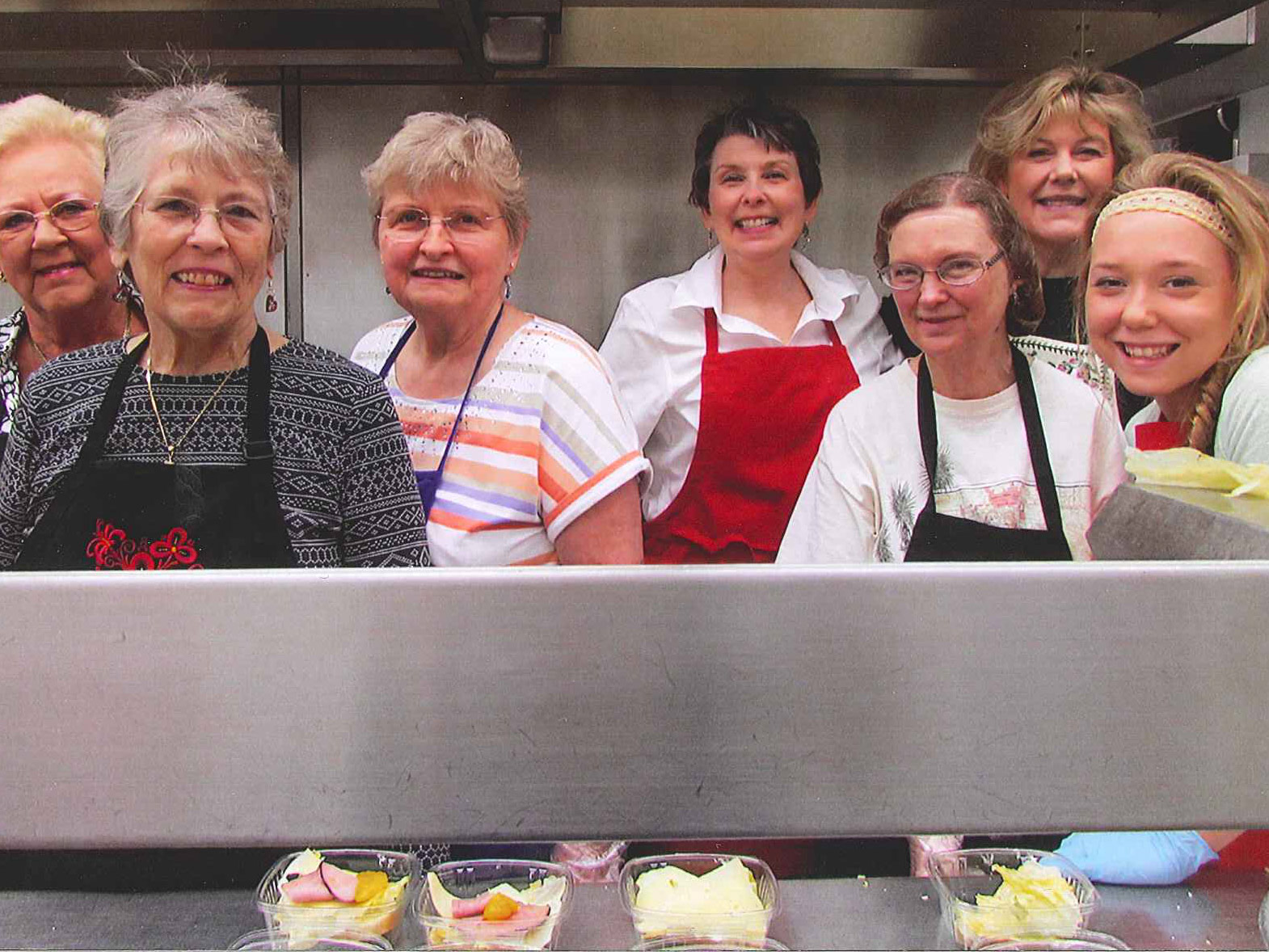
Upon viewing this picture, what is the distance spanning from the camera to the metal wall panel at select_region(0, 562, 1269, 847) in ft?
1.56

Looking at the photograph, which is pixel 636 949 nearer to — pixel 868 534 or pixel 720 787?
pixel 720 787

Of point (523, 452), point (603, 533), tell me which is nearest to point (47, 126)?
point (523, 452)

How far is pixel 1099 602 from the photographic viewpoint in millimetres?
478

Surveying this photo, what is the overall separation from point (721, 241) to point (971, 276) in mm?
502

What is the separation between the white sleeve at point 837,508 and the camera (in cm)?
158

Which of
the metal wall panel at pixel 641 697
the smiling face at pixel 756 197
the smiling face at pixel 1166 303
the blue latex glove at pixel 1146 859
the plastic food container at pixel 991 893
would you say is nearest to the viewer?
the metal wall panel at pixel 641 697

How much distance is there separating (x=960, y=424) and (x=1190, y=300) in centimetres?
39

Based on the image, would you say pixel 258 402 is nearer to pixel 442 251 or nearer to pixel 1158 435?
pixel 442 251

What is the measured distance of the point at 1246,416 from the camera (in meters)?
1.20

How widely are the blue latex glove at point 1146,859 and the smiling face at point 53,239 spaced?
1339mm

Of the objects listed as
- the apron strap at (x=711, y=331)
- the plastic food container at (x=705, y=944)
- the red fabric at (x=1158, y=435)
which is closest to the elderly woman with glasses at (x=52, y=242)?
the apron strap at (x=711, y=331)

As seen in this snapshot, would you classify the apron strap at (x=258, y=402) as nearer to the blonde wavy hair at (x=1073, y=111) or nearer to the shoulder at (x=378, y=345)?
the shoulder at (x=378, y=345)

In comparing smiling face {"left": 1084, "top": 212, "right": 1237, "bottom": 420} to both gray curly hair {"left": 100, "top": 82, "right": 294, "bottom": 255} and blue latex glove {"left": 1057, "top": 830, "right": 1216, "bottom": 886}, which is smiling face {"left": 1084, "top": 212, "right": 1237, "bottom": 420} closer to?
blue latex glove {"left": 1057, "top": 830, "right": 1216, "bottom": 886}

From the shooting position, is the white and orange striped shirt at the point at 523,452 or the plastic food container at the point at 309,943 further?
the white and orange striped shirt at the point at 523,452
